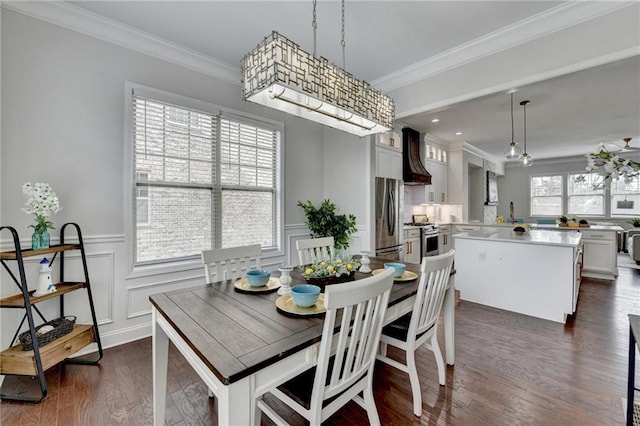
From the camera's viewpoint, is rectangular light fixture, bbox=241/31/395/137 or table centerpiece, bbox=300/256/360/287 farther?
table centerpiece, bbox=300/256/360/287

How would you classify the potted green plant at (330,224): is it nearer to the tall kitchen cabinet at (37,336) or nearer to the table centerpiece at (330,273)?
the table centerpiece at (330,273)

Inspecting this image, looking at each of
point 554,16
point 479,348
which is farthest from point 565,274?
point 554,16

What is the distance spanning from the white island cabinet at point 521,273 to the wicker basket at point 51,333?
14.0ft

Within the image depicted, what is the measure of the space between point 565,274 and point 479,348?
148cm

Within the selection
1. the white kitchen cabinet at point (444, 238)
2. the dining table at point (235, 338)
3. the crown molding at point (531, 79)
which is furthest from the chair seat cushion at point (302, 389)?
the white kitchen cabinet at point (444, 238)

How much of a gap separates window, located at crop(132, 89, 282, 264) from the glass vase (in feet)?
2.17

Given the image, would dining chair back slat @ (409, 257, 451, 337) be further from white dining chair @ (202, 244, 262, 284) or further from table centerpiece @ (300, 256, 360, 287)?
white dining chair @ (202, 244, 262, 284)

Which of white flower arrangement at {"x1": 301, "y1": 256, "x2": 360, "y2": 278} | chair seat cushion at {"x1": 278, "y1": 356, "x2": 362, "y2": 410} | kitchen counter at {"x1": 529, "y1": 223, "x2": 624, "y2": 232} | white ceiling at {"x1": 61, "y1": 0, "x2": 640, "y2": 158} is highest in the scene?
white ceiling at {"x1": 61, "y1": 0, "x2": 640, "y2": 158}

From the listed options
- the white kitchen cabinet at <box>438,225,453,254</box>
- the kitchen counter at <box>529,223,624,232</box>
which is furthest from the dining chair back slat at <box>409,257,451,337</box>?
the kitchen counter at <box>529,223,624,232</box>

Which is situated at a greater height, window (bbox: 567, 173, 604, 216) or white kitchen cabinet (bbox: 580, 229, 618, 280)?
window (bbox: 567, 173, 604, 216)

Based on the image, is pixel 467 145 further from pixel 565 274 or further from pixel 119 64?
pixel 119 64

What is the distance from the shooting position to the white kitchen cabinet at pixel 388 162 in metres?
4.14

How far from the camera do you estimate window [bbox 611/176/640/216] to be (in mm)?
7840

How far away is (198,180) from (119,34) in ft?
4.85
